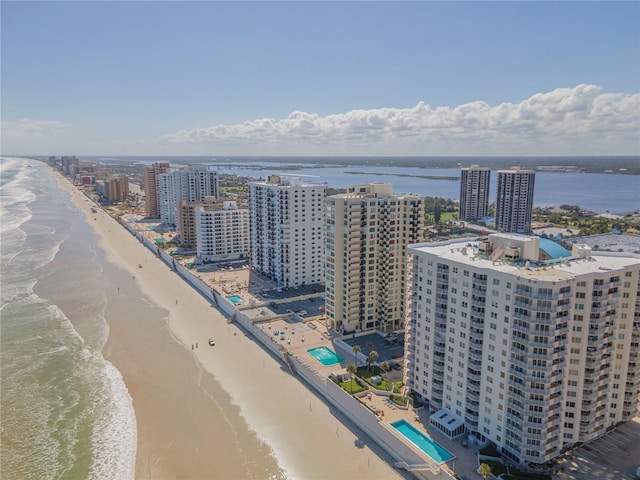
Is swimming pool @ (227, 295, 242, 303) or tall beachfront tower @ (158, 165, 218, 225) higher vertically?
tall beachfront tower @ (158, 165, 218, 225)

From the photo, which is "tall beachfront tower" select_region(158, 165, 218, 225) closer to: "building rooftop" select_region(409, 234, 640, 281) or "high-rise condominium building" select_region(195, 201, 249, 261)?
"high-rise condominium building" select_region(195, 201, 249, 261)

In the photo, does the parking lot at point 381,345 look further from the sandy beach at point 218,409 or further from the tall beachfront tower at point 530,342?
the tall beachfront tower at point 530,342

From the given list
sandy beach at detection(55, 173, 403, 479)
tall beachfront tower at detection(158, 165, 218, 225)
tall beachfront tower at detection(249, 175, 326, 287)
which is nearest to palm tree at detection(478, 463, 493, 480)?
sandy beach at detection(55, 173, 403, 479)

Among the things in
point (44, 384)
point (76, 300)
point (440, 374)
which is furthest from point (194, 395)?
point (76, 300)

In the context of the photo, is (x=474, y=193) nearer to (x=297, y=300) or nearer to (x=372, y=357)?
(x=297, y=300)

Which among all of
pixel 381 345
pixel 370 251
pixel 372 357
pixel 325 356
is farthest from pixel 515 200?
pixel 372 357

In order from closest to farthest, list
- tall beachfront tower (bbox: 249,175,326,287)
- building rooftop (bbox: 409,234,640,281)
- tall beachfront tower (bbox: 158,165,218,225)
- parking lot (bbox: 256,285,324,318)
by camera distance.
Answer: building rooftop (bbox: 409,234,640,281) → parking lot (bbox: 256,285,324,318) → tall beachfront tower (bbox: 249,175,326,287) → tall beachfront tower (bbox: 158,165,218,225)
